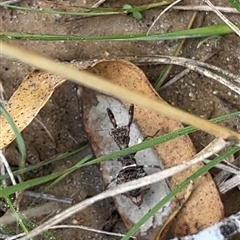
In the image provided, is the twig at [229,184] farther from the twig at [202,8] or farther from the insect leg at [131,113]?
the twig at [202,8]

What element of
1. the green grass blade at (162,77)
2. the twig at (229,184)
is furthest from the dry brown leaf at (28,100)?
the twig at (229,184)

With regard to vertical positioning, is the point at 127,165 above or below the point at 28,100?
below

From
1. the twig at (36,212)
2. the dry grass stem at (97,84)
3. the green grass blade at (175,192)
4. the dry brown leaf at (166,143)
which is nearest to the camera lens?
the dry grass stem at (97,84)

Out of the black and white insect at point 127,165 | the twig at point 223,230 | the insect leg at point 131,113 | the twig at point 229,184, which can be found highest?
the insect leg at point 131,113

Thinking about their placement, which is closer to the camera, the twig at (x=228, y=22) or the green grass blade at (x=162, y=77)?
the twig at (x=228, y=22)

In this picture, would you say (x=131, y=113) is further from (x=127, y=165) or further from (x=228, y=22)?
(x=228, y=22)

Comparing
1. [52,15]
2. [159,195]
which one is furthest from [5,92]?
[159,195]

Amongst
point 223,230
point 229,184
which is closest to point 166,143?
point 229,184
